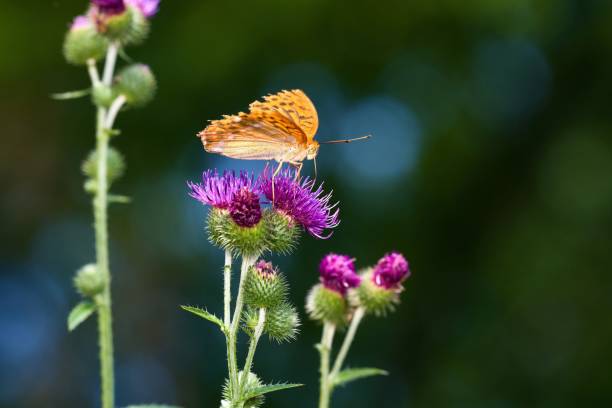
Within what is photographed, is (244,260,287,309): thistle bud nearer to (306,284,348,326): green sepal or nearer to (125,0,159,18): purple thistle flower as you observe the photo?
(306,284,348,326): green sepal

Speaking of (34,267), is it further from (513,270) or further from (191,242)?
(513,270)

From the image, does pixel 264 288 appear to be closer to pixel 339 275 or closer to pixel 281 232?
pixel 339 275

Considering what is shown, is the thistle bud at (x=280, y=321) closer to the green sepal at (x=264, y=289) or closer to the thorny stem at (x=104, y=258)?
the green sepal at (x=264, y=289)

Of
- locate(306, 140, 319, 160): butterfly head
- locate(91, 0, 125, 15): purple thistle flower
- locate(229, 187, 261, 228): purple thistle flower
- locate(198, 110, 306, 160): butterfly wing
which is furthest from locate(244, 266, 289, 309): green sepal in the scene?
locate(91, 0, 125, 15): purple thistle flower

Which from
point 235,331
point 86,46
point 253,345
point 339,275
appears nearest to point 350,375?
point 253,345

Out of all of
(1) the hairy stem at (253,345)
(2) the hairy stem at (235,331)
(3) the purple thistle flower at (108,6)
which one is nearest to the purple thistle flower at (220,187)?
(2) the hairy stem at (235,331)

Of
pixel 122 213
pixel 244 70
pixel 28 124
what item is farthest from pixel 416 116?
pixel 28 124

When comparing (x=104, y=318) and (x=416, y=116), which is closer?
(x=104, y=318)
